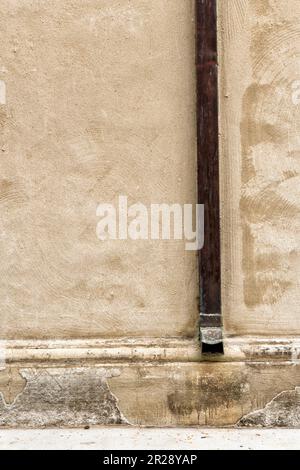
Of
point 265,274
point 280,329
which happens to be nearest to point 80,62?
point 265,274

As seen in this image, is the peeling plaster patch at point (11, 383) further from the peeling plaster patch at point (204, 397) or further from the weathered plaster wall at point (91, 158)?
the peeling plaster patch at point (204, 397)

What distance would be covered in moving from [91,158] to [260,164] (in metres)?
0.92

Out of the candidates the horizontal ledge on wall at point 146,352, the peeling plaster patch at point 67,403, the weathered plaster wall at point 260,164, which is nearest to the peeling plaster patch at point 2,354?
the horizontal ledge on wall at point 146,352

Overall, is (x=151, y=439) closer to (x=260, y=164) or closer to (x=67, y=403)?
(x=67, y=403)

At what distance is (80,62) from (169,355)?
5.42 feet

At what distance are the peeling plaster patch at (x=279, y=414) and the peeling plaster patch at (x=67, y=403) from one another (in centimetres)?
67

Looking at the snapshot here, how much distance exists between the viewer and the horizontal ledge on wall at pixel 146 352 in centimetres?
316

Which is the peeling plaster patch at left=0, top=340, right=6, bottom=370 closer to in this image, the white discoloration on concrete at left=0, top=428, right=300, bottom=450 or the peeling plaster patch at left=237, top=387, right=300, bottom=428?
the white discoloration on concrete at left=0, top=428, right=300, bottom=450

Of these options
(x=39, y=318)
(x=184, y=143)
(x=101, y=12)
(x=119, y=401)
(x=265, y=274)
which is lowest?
(x=119, y=401)

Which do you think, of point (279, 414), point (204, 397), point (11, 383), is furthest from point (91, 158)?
point (279, 414)

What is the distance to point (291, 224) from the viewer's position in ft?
10.6

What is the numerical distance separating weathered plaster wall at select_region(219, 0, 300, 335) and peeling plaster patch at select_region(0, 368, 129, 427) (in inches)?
29.1

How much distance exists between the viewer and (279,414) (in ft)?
10.3

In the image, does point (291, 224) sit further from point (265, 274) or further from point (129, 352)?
point (129, 352)
